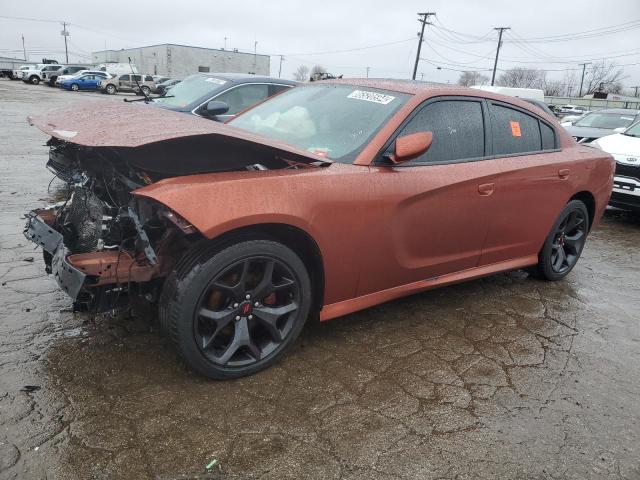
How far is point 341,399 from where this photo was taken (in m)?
2.54

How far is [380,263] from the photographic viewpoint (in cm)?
296

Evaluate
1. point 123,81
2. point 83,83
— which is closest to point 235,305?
point 83,83

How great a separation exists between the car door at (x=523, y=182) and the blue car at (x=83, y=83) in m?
36.6

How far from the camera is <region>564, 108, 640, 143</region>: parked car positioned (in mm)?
10611

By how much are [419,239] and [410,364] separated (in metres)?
0.76

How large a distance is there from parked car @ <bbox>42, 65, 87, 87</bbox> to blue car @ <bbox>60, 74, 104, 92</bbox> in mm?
3127

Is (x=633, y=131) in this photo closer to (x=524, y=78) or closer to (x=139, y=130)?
(x=139, y=130)

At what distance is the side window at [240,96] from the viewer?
7457 millimetres

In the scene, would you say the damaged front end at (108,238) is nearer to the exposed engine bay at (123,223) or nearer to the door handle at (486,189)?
the exposed engine bay at (123,223)

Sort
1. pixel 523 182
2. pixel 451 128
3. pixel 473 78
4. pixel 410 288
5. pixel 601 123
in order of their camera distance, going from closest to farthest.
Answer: pixel 410 288, pixel 451 128, pixel 523 182, pixel 601 123, pixel 473 78

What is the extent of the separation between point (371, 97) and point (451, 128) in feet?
1.90

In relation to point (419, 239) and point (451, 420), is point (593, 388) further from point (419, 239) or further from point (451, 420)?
point (419, 239)

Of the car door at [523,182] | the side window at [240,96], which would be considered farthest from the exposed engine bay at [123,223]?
the side window at [240,96]

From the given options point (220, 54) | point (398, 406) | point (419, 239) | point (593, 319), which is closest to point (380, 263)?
point (419, 239)
